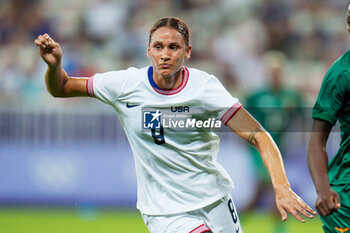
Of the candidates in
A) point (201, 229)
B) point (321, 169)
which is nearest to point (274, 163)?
point (321, 169)

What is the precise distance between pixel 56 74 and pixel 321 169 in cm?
192

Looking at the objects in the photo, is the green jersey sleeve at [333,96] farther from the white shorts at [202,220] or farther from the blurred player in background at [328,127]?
the white shorts at [202,220]

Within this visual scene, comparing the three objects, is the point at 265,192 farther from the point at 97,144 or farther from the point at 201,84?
the point at 201,84

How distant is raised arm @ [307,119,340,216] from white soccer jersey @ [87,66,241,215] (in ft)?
2.17

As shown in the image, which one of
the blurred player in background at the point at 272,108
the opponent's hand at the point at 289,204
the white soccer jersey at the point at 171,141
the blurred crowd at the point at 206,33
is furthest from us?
the blurred crowd at the point at 206,33

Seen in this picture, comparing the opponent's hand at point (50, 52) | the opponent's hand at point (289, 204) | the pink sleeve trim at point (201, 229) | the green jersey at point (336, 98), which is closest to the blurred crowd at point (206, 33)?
the opponent's hand at point (50, 52)

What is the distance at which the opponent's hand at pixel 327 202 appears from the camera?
3.90m

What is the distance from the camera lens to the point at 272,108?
32.0 ft

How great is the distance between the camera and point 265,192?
9992 mm

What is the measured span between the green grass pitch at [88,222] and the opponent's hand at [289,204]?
17.5 ft

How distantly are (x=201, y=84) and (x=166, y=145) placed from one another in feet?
1.58

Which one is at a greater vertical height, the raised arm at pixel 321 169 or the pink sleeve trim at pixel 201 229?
the raised arm at pixel 321 169

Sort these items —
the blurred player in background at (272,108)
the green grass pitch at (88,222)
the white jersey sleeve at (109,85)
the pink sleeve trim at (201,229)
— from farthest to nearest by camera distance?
the blurred player in background at (272,108), the green grass pitch at (88,222), the white jersey sleeve at (109,85), the pink sleeve trim at (201,229)

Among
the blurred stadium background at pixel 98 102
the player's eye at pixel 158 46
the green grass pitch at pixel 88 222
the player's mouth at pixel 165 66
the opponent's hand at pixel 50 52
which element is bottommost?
the green grass pitch at pixel 88 222
